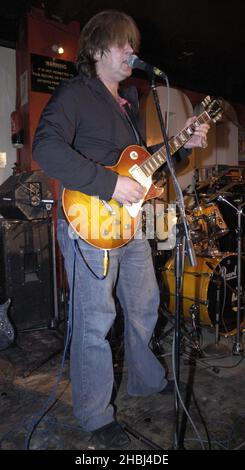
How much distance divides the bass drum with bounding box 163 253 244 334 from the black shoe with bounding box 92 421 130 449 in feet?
5.43

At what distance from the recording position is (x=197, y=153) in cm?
576

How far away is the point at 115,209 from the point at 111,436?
1017 millimetres

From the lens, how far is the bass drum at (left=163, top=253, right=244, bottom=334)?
309cm

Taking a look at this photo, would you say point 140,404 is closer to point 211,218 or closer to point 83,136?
point 83,136

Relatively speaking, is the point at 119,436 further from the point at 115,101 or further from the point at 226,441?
the point at 115,101

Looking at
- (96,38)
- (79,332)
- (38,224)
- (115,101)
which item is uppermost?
(96,38)

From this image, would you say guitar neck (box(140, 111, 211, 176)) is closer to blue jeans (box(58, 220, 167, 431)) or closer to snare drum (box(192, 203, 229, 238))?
blue jeans (box(58, 220, 167, 431))

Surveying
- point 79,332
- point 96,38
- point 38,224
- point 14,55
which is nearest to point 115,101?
point 96,38

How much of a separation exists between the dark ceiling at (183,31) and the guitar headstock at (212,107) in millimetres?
2573

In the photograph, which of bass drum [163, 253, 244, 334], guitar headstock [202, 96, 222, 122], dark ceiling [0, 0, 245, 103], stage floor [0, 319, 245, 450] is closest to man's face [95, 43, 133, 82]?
guitar headstock [202, 96, 222, 122]

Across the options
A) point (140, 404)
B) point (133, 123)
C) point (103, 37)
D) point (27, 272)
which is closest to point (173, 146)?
point (133, 123)

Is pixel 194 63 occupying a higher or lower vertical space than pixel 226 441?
higher

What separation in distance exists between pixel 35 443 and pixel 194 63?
5299mm

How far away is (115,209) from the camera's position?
166cm
